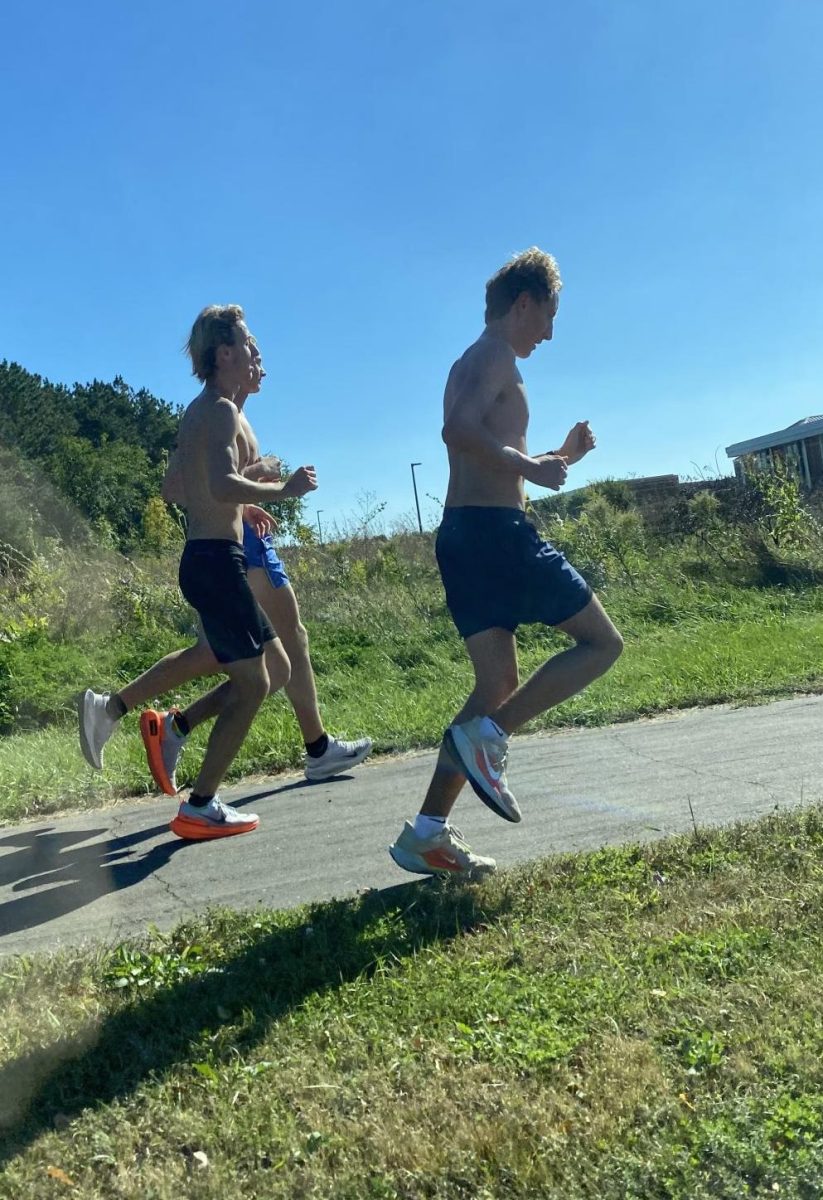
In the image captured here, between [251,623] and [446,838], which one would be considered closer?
[446,838]

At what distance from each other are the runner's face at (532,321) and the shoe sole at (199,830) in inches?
85.2

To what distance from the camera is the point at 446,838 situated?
3.37 meters

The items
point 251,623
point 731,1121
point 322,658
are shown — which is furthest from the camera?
point 322,658

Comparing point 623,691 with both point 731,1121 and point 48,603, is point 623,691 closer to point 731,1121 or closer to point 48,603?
point 731,1121

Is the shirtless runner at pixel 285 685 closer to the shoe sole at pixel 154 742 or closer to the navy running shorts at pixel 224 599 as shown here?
the shoe sole at pixel 154 742

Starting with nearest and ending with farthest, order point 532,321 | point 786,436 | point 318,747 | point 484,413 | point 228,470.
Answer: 1. point 484,413
2. point 532,321
3. point 228,470
4. point 318,747
5. point 786,436

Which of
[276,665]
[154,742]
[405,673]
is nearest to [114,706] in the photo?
[154,742]

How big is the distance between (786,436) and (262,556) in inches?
1093

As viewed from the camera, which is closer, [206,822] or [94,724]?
[206,822]

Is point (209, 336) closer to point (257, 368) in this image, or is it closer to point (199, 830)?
point (257, 368)

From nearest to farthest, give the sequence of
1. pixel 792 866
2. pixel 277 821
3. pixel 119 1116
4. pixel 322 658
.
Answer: pixel 119 1116, pixel 792 866, pixel 277 821, pixel 322 658

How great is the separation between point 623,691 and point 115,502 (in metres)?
44.7

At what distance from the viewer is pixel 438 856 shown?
3.36 meters

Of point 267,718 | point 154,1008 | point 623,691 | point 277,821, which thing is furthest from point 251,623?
point 623,691
